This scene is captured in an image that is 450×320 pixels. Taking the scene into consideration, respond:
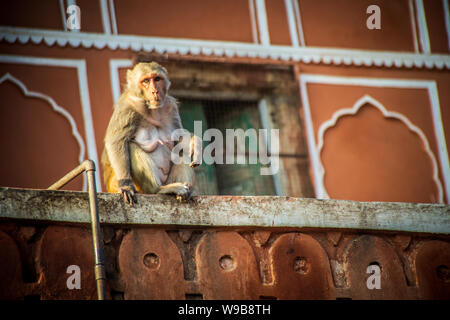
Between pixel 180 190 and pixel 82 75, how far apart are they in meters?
3.45

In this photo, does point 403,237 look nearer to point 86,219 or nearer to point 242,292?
point 242,292

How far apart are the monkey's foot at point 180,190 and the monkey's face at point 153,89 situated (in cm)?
74

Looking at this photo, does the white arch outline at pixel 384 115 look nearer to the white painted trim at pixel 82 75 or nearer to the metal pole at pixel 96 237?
the white painted trim at pixel 82 75

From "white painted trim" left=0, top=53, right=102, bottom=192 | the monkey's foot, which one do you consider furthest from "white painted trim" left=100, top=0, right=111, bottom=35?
the monkey's foot

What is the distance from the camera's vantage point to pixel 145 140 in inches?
293

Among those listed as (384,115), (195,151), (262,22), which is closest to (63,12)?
(262,22)

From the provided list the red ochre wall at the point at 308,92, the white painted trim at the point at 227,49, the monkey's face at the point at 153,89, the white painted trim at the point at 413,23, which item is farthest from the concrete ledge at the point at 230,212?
the white painted trim at the point at 413,23

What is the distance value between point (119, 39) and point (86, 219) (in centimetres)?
400

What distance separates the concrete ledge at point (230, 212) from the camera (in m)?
6.25

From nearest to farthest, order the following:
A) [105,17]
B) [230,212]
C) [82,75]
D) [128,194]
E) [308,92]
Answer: [128,194] → [230,212] → [82,75] → [105,17] → [308,92]

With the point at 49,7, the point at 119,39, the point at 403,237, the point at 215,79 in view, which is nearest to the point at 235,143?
the point at 215,79

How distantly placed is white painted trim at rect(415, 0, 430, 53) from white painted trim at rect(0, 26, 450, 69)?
0.40 feet

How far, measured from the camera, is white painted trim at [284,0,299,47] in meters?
10.7

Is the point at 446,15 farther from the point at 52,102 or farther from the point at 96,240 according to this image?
the point at 96,240
